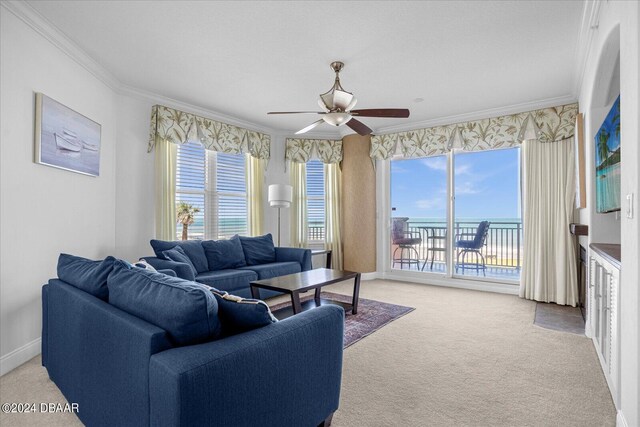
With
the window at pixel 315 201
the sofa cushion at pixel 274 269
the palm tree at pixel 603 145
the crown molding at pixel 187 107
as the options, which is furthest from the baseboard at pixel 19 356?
the palm tree at pixel 603 145

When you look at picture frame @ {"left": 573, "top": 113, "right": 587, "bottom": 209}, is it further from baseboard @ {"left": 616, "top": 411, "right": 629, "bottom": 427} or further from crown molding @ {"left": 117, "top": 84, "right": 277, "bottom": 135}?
crown molding @ {"left": 117, "top": 84, "right": 277, "bottom": 135}

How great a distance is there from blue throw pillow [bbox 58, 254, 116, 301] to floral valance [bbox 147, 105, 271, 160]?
252cm

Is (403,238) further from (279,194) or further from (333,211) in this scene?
(279,194)

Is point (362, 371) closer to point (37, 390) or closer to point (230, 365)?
point (230, 365)

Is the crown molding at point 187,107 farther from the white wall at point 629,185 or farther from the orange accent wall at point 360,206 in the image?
the white wall at point 629,185

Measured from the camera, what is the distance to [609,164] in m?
2.27

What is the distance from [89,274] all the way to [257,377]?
1155mm

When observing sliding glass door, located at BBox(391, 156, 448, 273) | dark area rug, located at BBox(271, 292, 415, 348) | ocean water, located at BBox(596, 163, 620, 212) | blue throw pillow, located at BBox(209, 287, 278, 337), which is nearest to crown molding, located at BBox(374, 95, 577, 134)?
sliding glass door, located at BBox(391, 156, 448, 273)

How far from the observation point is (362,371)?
2420 mm

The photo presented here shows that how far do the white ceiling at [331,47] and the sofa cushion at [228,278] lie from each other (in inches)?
85.7

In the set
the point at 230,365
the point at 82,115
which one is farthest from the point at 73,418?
the point at 82,115

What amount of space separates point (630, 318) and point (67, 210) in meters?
4.00

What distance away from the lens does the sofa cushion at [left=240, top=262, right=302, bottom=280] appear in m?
4.23

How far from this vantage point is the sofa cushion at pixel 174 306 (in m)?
1.24
